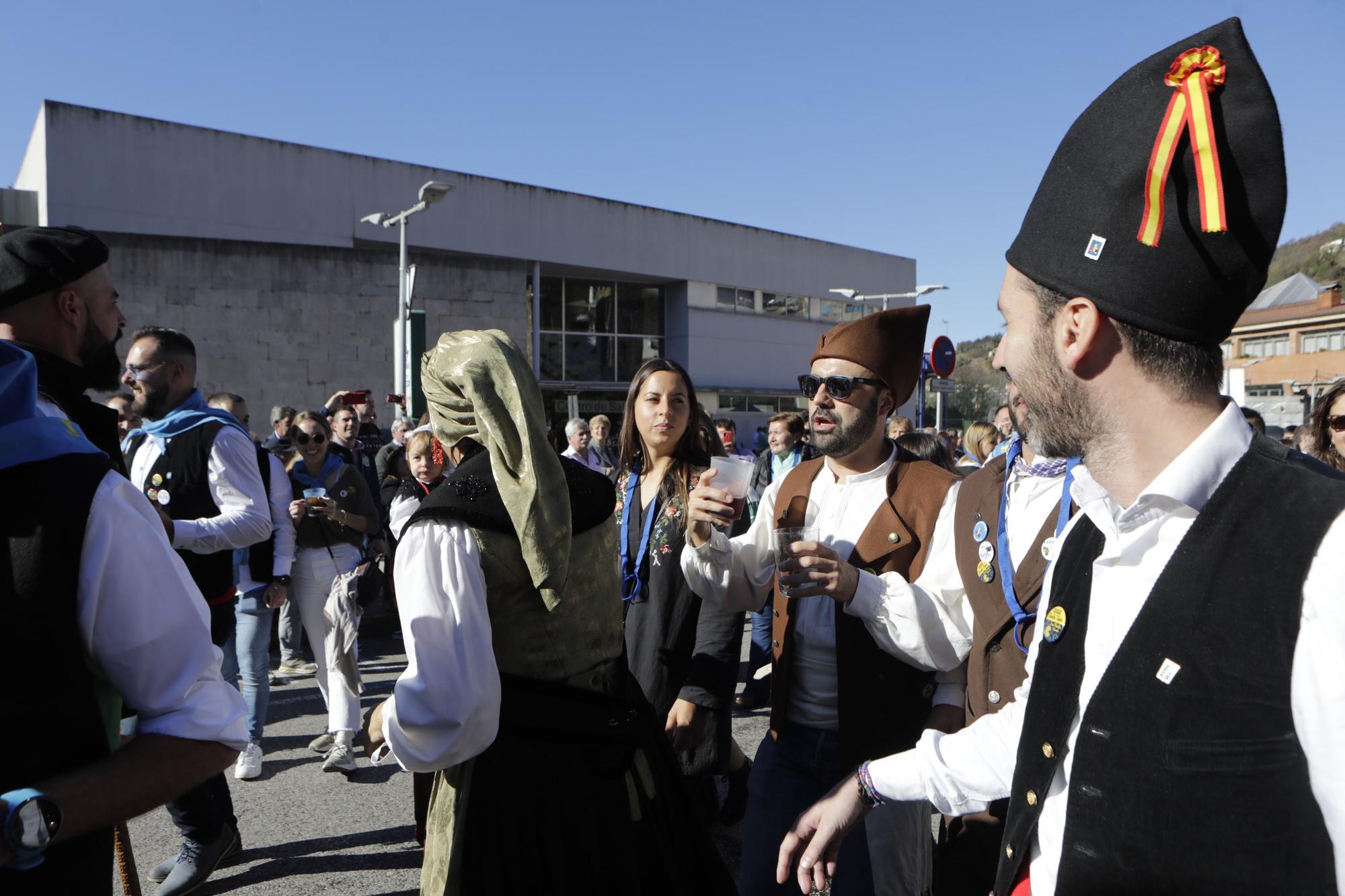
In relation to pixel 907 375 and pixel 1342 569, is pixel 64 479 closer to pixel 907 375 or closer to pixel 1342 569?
pixel 1342 569

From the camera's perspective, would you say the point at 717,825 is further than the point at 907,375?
Yes

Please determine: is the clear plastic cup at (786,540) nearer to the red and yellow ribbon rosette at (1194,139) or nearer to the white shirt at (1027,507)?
the white shirt at (1027,507)

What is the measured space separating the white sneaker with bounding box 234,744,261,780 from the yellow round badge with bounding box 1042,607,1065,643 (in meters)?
5.01

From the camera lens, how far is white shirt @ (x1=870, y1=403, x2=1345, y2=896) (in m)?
1.06

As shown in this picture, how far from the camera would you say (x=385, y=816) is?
470 cm

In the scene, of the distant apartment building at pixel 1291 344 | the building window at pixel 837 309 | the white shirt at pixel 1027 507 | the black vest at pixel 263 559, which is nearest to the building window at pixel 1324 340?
the distant apartment building at pixel 1291 344

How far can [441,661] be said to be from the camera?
2.07 m

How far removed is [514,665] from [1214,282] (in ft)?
5.78

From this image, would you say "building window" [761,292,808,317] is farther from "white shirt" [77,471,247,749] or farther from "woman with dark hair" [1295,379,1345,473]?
"white shirt" [77,471,247,749]

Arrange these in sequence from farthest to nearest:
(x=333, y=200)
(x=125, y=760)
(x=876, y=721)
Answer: (x=333, y=200) < (x=876, y=721) < (x=125, y=760)

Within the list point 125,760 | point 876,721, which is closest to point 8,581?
point 125,760

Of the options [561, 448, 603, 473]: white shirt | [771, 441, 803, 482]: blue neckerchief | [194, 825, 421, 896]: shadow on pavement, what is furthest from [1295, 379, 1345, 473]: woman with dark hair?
[561, 448, 603, 473]: white shirt

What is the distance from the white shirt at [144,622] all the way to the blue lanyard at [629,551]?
6.85ft

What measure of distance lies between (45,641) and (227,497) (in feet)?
11.7
